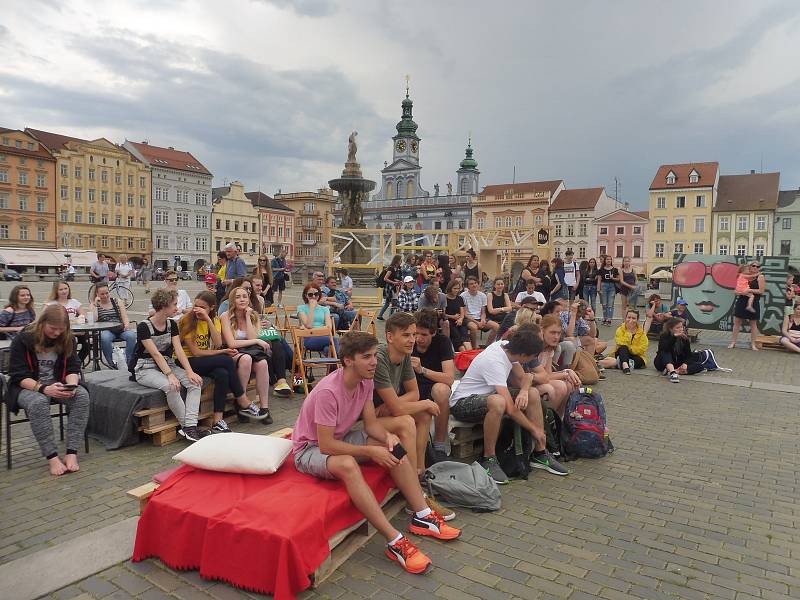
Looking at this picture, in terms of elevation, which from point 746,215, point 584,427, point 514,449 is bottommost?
point 514,449

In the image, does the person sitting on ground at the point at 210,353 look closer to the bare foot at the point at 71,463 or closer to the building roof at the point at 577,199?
the bare foot at the point at 71,463

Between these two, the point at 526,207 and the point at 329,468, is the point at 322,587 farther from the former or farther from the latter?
the point at 526,207

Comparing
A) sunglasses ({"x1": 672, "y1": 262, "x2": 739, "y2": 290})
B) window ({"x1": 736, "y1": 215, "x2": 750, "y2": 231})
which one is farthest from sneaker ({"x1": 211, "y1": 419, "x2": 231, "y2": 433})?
window ({"x1": 736, "y1": 215, "x2": 750, "y2": 231})

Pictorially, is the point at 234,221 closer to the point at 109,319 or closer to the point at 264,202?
the point at 264,202

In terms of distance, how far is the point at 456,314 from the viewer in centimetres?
1171

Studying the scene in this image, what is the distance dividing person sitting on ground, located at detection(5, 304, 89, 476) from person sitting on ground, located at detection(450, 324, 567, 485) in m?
3.59

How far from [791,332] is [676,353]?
16.1 feet

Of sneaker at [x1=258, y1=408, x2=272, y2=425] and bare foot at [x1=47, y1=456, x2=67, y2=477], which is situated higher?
sneaker at [x1=258, y1=408, x2=272, y2=425]

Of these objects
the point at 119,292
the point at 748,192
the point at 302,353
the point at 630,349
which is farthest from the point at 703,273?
the point at 748,192

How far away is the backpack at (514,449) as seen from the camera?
552 centimetres

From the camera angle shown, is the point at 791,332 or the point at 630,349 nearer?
the point at 630,349

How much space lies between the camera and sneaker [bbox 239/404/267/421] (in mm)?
6895

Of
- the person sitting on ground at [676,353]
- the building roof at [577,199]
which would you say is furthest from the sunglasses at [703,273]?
the building roof at [577,199]

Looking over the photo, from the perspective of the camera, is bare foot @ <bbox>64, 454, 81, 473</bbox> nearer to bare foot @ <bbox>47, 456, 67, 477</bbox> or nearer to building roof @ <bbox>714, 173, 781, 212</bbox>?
bare foot @ <bbox>47, 456, 67, 477</bbox>
